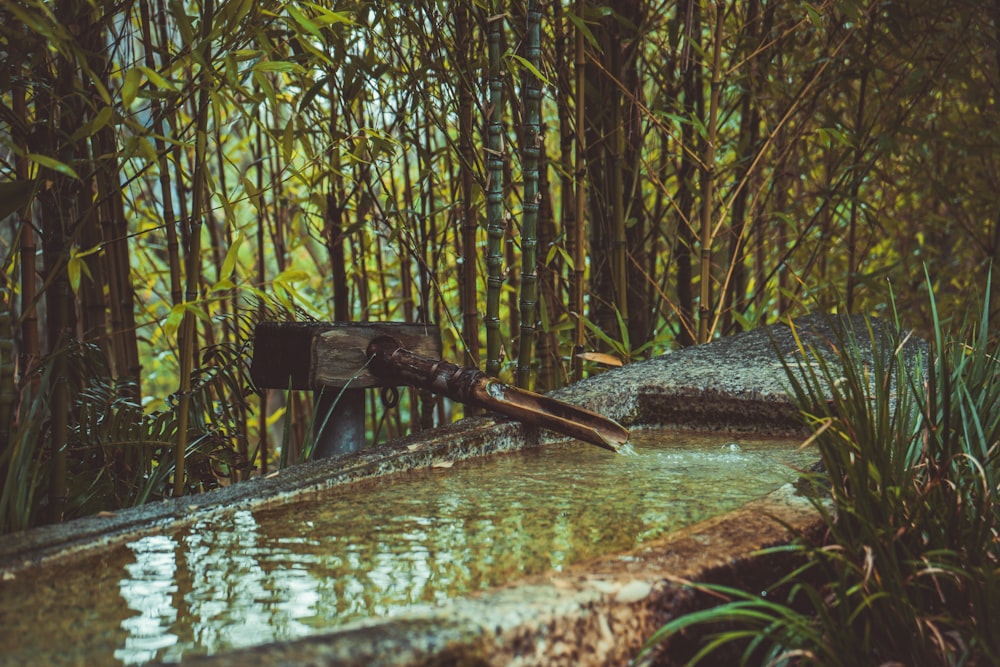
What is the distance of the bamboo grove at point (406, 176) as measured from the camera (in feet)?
4.39

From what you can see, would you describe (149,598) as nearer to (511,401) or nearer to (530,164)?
(511,401)

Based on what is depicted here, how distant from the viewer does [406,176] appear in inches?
108

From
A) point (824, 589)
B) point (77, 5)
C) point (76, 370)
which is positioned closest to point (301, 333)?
point (76, 370)

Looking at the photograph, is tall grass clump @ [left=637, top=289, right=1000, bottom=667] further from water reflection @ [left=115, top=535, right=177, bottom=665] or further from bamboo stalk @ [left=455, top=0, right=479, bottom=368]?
bamboo stalk @ [left=455, top=0, right=479, bottom=368]

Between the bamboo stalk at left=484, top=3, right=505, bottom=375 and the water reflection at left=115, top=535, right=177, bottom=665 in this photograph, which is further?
the bamboo stalk at left=484, top=3, right=505, bottom=375

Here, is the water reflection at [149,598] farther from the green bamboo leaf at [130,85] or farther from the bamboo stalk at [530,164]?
the bamboo stalk at [530,164]

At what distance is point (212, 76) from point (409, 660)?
899 millimetres

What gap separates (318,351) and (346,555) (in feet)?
2.19

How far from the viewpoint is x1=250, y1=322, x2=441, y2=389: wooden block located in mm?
1647

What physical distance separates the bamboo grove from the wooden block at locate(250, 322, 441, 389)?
65 mm

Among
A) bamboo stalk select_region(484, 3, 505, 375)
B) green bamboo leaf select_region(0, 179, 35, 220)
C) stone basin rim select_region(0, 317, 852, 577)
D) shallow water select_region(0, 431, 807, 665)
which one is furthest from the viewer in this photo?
bamboo stalk select_region(484, 3, 505, 375)

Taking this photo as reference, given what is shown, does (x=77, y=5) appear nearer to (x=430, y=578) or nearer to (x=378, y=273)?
(x=430, y=578)

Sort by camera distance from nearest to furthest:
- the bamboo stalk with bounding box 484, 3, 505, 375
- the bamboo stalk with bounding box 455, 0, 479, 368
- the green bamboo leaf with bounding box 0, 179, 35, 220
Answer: the green bamboo leaf with bounding box 0, 179, 35, 220
the bamboo stalk with bounding box 484, 3, 505, 375
the bamboo stalk with bounding box 455, 0, 479, 368

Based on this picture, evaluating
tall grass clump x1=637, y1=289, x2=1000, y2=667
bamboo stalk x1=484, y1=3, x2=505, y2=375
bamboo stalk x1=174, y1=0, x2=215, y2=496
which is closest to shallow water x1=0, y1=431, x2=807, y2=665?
tall grass clump x1=637, y1=289, x2=1000, y2=667
